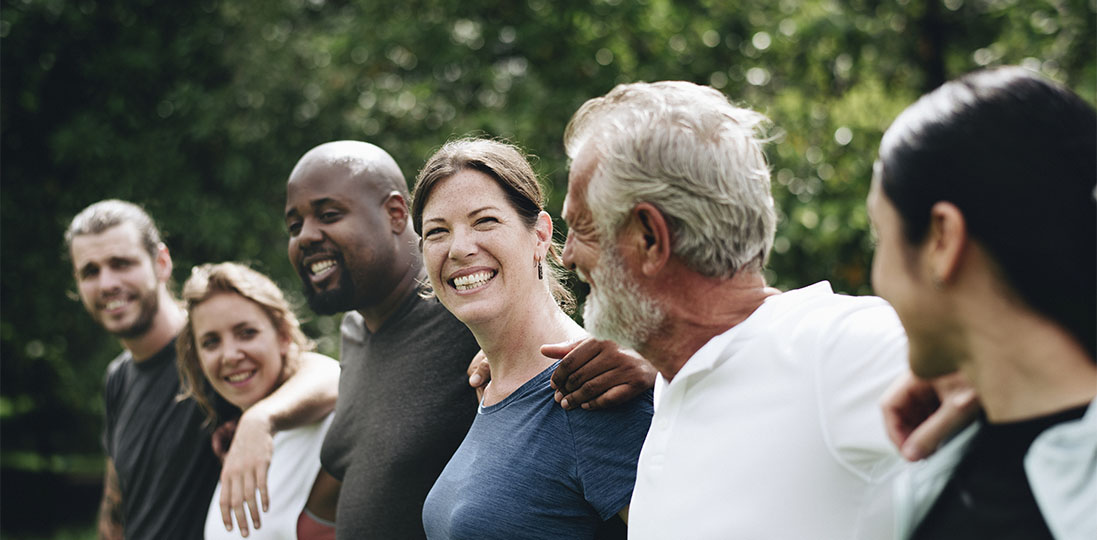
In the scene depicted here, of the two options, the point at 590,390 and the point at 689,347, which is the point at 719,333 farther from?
the point at 590,390

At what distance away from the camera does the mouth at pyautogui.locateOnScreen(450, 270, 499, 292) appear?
2.40 metres

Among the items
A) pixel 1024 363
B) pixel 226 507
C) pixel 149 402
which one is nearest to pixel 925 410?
pixel 1024 363

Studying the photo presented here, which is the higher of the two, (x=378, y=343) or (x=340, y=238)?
(x=340, y=238)

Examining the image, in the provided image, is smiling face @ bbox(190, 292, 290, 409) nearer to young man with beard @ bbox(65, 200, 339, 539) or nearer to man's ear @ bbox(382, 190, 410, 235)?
young man with beard @ bbox(65, 200, 339, 539)

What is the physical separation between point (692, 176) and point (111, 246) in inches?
142

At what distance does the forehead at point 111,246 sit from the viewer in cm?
453

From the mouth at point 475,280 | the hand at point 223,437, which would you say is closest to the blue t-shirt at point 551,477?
the mouth at point 475,280

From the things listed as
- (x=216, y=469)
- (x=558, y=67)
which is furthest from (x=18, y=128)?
(x=216, y=469)

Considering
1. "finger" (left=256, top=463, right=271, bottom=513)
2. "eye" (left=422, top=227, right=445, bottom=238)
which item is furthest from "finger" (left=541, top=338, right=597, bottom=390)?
"finger" (left=256, top=463, right=271, bottom=513)

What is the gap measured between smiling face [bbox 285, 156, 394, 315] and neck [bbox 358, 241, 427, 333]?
3cm

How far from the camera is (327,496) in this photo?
3.32m

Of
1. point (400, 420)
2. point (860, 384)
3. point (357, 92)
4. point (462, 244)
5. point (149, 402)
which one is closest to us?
point (860, 384)

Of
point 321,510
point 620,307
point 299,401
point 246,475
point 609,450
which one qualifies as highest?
point 620,307

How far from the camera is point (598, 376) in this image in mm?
2141
